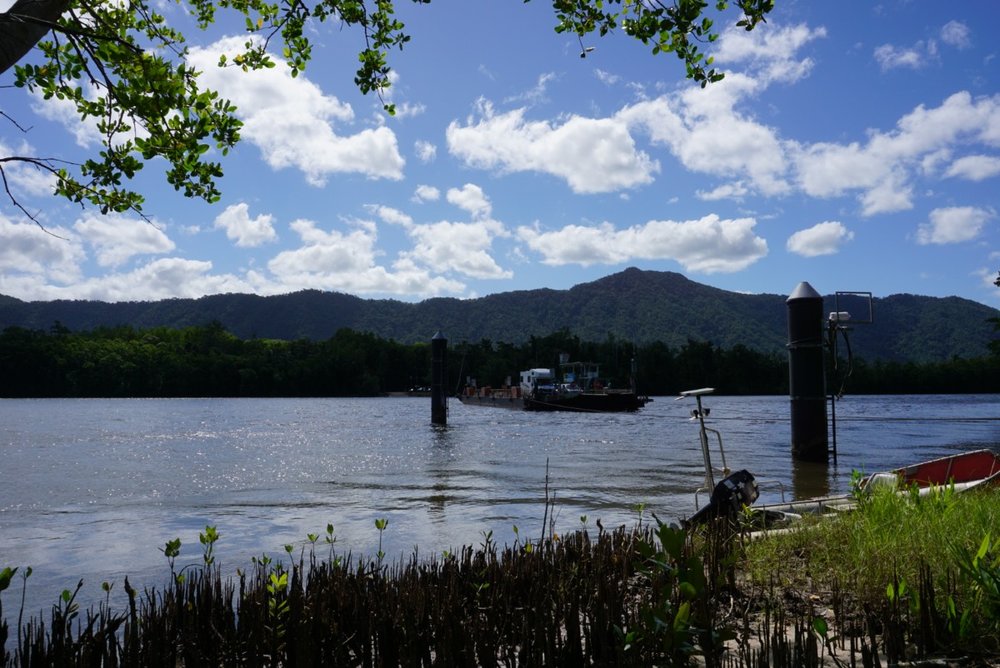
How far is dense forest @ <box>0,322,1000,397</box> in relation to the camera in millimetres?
112875

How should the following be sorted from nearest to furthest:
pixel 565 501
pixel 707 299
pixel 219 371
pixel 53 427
Result: pixel 565 501 < pixel 53 427 < pixel 219 371 < pixel 707 299

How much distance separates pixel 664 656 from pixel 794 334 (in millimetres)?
14637

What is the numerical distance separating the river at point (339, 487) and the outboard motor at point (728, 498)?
3.94 feet

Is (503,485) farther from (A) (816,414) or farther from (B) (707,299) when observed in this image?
(B) (707,299)

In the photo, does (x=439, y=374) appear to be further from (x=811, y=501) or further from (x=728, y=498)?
(x=728, y=498)

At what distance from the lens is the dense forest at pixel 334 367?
370ft

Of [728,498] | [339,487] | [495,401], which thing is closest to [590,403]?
[495,401]

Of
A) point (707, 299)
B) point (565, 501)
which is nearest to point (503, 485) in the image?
point (565, 501)

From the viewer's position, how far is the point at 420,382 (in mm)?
137750

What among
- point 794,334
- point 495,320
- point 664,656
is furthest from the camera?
point 495,320

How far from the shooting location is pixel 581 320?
184 m

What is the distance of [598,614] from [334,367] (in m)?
123

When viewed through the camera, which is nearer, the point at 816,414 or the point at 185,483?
the point at 816,414

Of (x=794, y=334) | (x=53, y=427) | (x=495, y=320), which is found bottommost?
(x=53, y=427)
